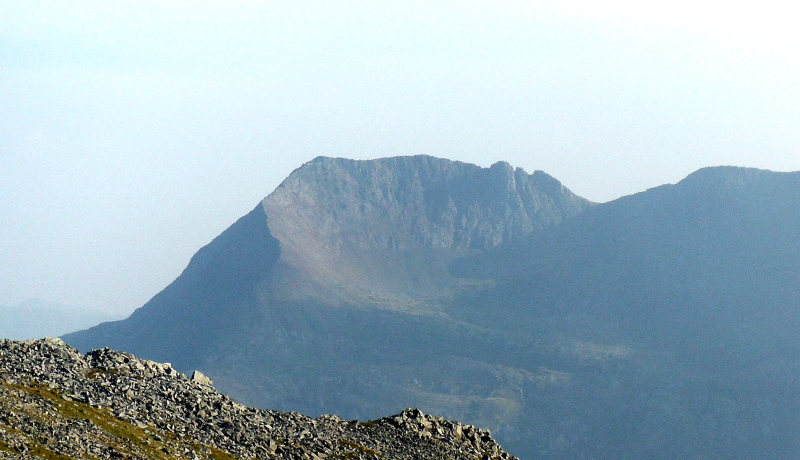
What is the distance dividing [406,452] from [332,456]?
11.5 m

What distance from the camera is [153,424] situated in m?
85.8

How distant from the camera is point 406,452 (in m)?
100

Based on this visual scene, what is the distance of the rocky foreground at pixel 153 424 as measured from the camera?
245 feet

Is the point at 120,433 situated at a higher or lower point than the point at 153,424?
higher

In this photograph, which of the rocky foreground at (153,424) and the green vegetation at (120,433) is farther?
the green vegetation at (120,433)

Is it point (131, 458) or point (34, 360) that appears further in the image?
point (34, 360)

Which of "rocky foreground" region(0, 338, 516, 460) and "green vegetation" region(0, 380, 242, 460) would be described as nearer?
"rocky foreground" region(0, 338, 516, 460)

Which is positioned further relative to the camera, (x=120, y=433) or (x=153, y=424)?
(x=153, y=424)

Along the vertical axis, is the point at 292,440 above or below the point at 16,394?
below

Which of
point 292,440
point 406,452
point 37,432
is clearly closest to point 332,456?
point 292,440

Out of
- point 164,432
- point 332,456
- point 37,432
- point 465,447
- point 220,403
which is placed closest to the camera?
point 37,432

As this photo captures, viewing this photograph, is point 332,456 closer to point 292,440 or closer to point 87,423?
point 292,440

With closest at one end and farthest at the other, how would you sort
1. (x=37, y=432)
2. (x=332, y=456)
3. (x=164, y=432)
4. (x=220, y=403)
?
(x=37, y=432), (x=164, y=432), (x=332, y=456), (x=220, y=403)

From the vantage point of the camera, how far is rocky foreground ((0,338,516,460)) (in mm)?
74812
